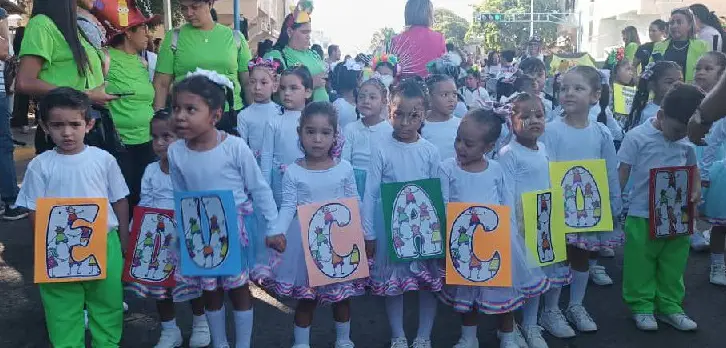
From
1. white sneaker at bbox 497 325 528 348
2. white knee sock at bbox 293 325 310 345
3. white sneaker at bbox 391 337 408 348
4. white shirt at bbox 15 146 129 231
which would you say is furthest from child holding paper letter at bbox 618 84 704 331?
white shirt at bbox 15 146 129 231

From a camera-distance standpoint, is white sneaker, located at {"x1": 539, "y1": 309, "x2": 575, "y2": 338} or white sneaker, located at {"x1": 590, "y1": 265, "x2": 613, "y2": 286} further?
white sneaker, located at {"x1": 590, "y1": 265, "x2": 613, "y2": 286}

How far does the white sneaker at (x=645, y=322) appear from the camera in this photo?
Result: 13.6 feet

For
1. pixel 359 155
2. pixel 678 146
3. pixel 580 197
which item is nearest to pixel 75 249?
→ pixel 359 155

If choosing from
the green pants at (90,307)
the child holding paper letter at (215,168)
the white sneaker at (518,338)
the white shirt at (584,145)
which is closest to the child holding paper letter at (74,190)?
the green pants at (90,307)

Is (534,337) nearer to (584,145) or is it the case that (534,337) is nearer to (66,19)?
(584,145)

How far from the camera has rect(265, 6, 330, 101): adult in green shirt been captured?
5.90m

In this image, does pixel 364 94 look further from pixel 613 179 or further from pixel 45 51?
pixel 45 51

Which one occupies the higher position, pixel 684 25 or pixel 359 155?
pixel 684 25

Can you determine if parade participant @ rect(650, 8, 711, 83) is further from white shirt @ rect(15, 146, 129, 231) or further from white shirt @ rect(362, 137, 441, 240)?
white shirt @ rect(15, 146, 129, 231)

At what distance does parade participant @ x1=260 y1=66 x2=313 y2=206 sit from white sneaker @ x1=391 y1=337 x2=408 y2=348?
1549mm

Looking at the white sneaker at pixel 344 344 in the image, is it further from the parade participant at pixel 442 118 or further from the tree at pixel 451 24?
the tree at pixel 451 24

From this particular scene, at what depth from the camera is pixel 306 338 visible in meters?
3.66

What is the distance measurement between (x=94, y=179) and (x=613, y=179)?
3.04 m

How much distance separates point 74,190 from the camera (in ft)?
11.1
